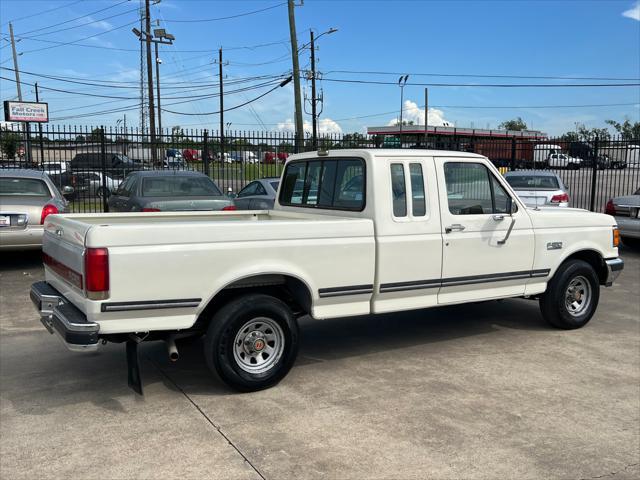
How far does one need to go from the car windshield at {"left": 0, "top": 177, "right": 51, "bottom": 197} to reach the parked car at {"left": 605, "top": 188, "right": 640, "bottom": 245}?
1049 centimetres

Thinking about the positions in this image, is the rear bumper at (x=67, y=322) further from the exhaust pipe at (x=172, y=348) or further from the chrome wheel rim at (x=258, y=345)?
the chrome wheel rim at (x=258, y=345)

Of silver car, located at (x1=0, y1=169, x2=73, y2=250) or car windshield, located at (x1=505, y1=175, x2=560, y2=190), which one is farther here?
car windshield, located at (x1=505, y1=175, x2=560, y2=190)

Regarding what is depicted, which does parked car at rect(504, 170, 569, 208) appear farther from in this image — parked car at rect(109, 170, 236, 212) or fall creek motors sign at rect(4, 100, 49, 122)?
fall creek motors sign at rect(4, 100, 49, 122)

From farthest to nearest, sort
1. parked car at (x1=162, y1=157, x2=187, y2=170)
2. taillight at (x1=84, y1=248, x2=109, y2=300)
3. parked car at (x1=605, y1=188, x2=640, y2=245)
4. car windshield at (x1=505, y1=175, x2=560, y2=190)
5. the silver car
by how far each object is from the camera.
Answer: parked car at (x1=162, y1=157, x2=187, y2=170) → car windshield at (x1=505, y1=175, x2=560, y2=190) → parked car at (x1=605, y1=188, x2=640, y2=245) → the silver car → taillight at (x1=84, y1=248, x2=109, y2=300)

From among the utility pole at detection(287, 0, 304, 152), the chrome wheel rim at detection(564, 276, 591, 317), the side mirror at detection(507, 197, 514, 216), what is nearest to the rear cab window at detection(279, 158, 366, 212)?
the side mirror at detection(507, 197, 514, 216)

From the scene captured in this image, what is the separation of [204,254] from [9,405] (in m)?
1.91

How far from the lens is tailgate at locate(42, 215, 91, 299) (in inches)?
167

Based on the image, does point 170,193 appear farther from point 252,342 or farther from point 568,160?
point 568,160

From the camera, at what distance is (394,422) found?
4.30 m

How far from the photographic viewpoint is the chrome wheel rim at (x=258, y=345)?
4.71m

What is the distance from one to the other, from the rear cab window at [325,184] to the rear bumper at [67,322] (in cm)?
243

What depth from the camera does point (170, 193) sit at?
10.6 m

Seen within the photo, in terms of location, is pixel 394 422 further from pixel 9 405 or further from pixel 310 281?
pixel 9 405

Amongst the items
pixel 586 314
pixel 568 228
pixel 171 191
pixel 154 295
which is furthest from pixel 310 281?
pixel 171 191
